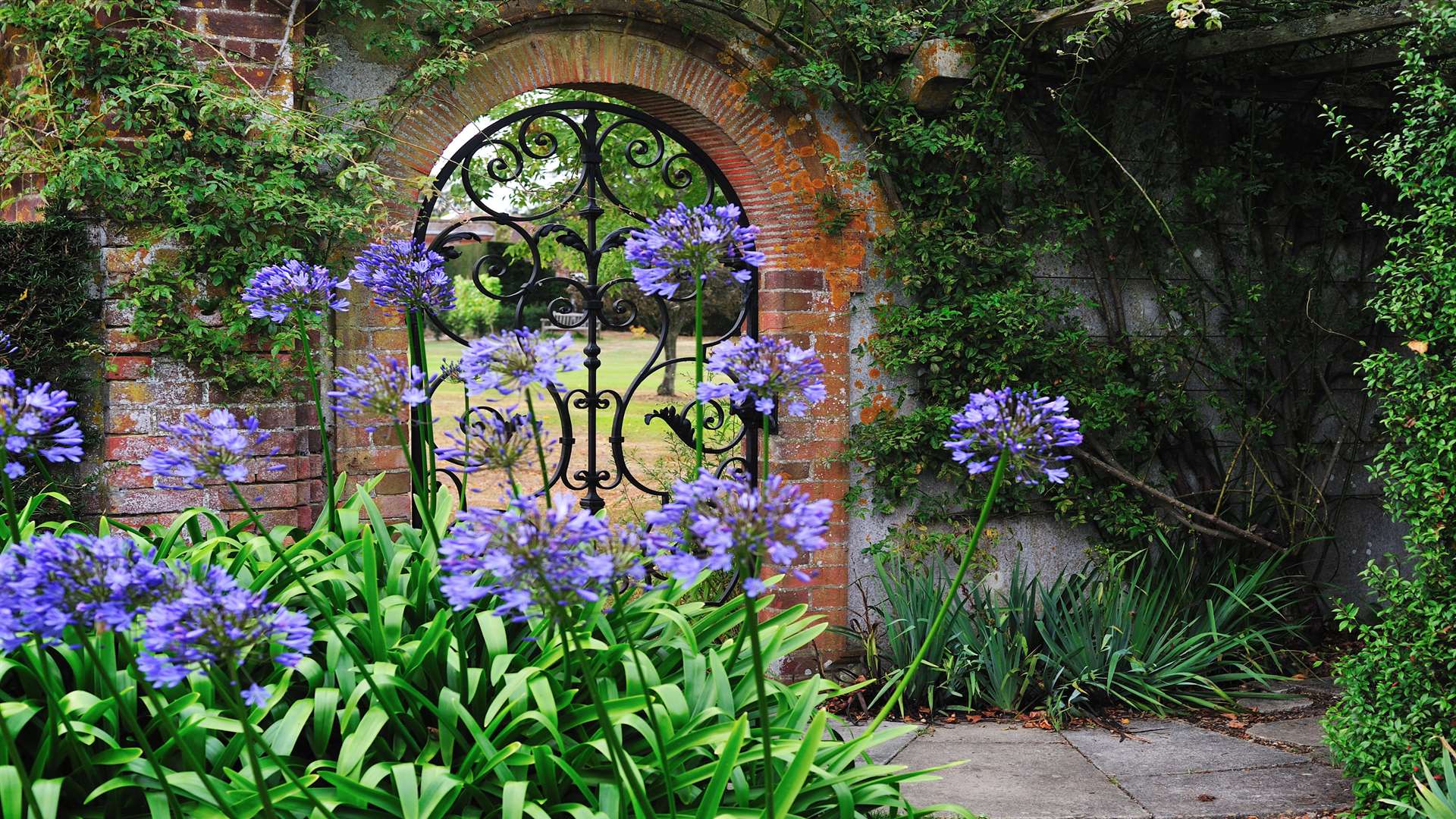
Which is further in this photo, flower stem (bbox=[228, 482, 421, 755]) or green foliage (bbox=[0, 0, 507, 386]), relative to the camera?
green foliage (bbox=[0, 0, 507, 386])

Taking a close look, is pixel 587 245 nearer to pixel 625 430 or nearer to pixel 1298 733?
pixel 1298 733

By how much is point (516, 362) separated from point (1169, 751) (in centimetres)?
326

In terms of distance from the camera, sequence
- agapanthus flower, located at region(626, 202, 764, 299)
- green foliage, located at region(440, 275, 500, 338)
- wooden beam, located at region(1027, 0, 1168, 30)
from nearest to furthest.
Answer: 1. agapanthus flower, located at region(626, 202, 764, 299)
2. wooden beam, located at region(1027, 0, 1168, 30)
3. green foliage, located at region(440, 275, 500, 338)

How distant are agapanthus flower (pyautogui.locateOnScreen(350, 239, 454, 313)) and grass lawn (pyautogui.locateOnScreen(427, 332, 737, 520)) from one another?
85.7 inches

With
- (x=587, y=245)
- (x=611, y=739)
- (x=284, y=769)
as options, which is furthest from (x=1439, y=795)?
(x=587, y=245)

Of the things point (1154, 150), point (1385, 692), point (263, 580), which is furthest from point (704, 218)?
point (1154, 150)

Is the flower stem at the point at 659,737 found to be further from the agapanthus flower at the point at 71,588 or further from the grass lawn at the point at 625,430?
the grass lawn at the point at 625,430

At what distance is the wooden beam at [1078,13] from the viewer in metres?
4.44

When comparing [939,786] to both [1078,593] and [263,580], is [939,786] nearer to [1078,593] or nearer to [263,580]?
[1078,593]

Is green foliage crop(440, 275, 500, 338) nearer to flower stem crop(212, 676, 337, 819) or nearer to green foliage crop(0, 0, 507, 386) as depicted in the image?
green foliage crop(0, 0, 507, 386)

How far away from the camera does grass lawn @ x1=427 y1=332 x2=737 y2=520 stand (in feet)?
21.0

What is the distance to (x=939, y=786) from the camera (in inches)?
147

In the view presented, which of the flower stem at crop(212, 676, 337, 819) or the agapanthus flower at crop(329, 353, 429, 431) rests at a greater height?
the agapanthus flower at crop(329, 353, 429, 431)

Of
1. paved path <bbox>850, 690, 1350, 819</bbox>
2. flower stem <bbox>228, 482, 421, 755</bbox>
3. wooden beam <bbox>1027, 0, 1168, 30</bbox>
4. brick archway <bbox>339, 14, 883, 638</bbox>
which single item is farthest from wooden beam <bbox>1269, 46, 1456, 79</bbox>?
flower stem <bbox>228, 482, 421, 755</bbox>
